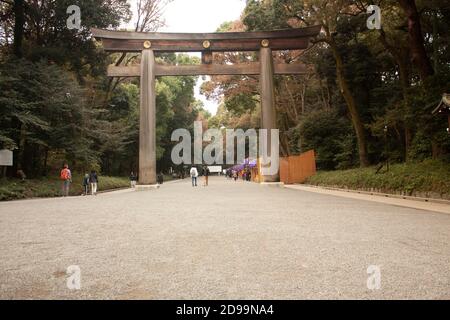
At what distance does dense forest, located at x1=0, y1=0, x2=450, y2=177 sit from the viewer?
49.6 feet

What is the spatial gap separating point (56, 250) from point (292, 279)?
304 cm

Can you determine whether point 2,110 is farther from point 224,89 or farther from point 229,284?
point 224,89

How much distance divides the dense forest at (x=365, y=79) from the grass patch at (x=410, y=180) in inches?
35.1

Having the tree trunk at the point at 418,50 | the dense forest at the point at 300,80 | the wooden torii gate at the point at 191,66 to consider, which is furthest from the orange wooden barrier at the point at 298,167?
the tree trunk at the point at 418,50

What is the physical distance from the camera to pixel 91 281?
331cm

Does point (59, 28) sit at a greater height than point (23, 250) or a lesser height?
greater

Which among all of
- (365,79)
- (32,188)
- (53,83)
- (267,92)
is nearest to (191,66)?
(267,92)

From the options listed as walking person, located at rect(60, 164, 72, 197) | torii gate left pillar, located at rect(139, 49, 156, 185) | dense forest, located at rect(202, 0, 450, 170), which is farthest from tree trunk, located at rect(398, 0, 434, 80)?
walking person, located at rect(60, 164, 72, 197)

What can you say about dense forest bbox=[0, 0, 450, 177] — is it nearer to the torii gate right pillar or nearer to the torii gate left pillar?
the torii gate left pillar

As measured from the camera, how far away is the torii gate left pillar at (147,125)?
69.8 feet

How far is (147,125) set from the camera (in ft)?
70.5

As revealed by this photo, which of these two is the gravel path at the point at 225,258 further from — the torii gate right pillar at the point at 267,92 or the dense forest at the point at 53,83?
the torii gate right pillar at the point at 267,92
